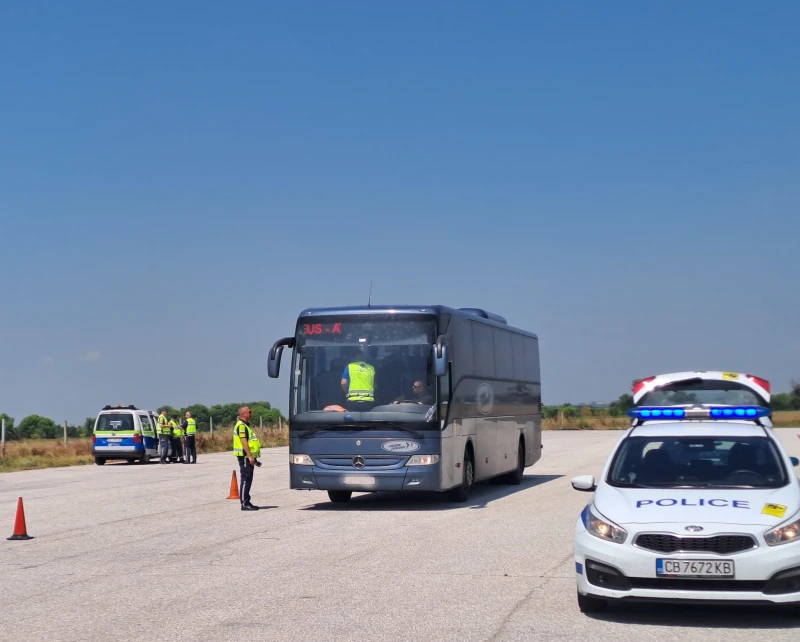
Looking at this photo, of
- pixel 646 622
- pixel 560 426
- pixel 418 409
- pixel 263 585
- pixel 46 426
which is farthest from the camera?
pixel 46 426

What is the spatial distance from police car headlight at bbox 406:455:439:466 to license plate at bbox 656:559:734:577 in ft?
30.8

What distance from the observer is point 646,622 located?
27.7ft

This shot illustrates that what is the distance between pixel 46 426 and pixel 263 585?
10817cm

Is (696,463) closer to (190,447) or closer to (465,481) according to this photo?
(465,481)

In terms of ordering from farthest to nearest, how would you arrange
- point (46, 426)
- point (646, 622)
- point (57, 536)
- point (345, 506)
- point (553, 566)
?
1. point (46, 426)
2. point (345, 506)
3. point (57, 536)
4. point (553, 566)
5. point (646, 622)

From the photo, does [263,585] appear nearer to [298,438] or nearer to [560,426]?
[298,438]

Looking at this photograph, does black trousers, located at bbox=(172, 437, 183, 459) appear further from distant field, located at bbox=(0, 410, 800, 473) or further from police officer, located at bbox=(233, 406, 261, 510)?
police officer, located at bbox=(233, 406, 261, 510)

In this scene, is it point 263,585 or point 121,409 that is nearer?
point 263,585

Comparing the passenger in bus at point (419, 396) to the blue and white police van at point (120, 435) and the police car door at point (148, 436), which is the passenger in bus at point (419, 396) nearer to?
the blue and white police van at point (120, 435)

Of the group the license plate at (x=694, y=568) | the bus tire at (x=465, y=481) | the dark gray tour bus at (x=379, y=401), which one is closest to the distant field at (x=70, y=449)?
the bus tire at (x=465, y=481)

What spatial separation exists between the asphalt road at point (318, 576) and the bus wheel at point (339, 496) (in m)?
0.29

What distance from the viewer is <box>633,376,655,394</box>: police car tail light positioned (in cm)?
1275

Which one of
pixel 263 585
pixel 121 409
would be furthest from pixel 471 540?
pixel 121 409

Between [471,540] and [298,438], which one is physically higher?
[298,438]
